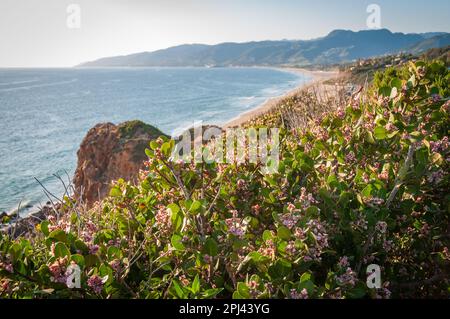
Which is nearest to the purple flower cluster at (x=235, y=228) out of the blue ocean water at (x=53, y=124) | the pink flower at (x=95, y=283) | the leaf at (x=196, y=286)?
the leaf at (x=196, y=286)

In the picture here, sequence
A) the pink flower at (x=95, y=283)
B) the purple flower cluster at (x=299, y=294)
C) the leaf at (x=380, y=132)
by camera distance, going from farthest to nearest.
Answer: the leaf at (x=380, y=132), the pink flower at (x=95, y=283), the purple flower cluster at (x=299, y=294)

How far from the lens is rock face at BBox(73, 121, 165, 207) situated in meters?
19.6

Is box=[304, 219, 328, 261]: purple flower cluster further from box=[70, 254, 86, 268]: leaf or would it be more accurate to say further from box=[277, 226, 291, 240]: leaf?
box=[70, 254, 86, 268]: leaf

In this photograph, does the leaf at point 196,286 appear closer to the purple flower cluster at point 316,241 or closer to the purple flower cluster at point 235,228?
the purple flower cluster at point 235,228

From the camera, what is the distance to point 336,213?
89.1 inches

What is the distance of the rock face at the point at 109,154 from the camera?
19578mm

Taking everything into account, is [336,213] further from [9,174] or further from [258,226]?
[9,174]

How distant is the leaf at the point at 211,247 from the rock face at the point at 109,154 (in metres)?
17.4

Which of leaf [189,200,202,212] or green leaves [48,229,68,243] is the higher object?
leaf [189,200,202,212]

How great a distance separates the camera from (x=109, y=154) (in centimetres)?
2047

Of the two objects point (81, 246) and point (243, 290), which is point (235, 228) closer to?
point (243, 290)

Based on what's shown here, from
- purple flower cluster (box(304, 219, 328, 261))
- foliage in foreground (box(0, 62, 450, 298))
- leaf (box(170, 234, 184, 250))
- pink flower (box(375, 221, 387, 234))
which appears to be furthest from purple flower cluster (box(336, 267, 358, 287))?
leaf (box(170, 234, 184, 250))

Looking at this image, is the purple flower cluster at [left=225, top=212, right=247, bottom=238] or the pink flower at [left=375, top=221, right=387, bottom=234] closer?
the purple flower cluster at [left=225, top=212, right=247, bottom=238]
